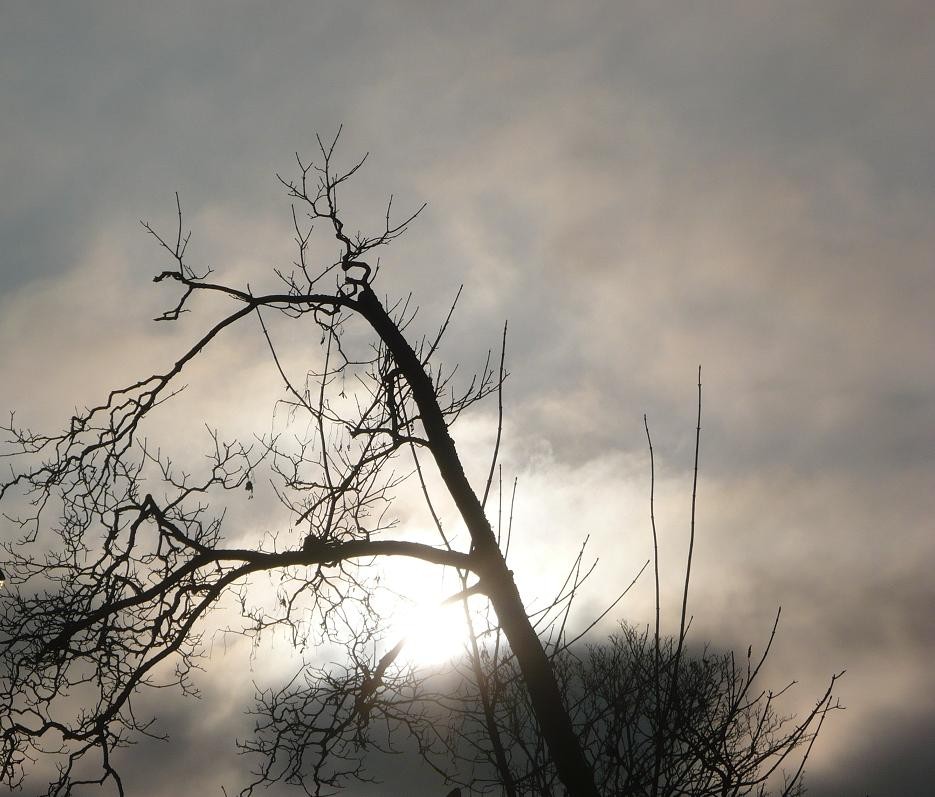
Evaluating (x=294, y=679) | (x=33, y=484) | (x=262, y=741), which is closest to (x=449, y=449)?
(x=294, y=679)

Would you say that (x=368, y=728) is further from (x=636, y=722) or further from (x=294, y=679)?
(x=636, y=722)

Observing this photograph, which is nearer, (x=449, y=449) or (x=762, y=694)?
(x=762, y=694)

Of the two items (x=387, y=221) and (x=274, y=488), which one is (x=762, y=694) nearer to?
(x=274, y=488)

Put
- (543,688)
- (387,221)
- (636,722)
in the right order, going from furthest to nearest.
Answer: (387,221), (543,688), (636,722)

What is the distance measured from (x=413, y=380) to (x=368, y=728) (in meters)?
2.48

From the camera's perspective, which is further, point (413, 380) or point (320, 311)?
point (320, 311)

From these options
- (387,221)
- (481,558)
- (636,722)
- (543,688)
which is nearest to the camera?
(636,722)

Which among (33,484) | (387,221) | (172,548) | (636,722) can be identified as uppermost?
(387,221)

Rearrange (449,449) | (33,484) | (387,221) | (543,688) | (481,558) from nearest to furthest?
(543,688), (481,558), (449,449), (33,484), (387,221)

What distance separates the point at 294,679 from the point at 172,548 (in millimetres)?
1282

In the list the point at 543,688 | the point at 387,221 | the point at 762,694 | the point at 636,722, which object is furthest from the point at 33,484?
the point at 762,694

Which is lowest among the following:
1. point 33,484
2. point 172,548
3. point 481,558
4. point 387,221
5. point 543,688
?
point 543,688

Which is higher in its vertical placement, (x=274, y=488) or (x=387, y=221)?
(x=387, y=221)

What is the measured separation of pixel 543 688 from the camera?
15.3 feet
